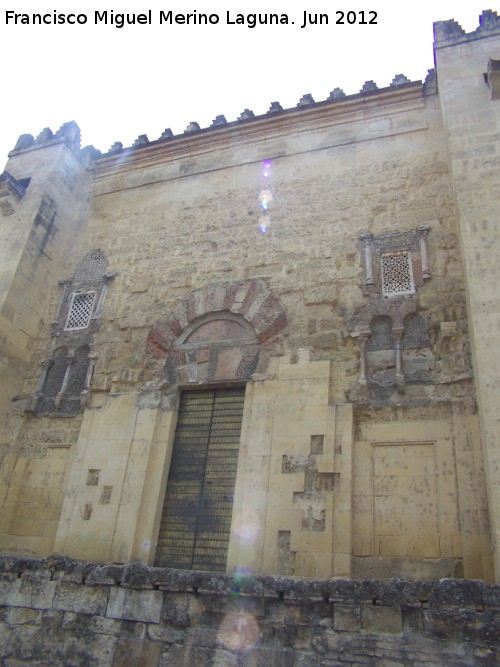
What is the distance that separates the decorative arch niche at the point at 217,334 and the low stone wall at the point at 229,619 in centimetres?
344

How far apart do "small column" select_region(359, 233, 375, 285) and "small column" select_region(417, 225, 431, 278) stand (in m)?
0.69

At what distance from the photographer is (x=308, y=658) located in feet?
14.4

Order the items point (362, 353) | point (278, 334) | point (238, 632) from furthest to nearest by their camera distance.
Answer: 1. point (278, 334)
2. point (362, 353)
3. point (238, 632)

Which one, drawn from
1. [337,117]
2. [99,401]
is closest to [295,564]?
[99,401]

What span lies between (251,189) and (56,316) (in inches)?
158

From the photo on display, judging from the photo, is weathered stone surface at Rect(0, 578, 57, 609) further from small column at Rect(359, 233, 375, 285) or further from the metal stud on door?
small column at Rect(359, 233, 375, 285)

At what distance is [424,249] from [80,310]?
5.75m

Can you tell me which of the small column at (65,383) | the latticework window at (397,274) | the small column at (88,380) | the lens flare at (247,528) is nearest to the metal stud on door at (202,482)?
the lens flare at (247,528)

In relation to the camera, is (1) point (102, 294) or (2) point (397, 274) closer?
(2) point (397, 274)

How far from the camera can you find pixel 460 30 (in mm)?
8578

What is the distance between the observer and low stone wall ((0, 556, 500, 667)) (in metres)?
4.18

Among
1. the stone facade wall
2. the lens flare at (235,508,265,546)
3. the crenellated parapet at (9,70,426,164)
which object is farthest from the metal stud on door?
the crenellated parapet at (9,70,426,164)

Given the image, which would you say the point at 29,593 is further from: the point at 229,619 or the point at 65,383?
the point at 65,383

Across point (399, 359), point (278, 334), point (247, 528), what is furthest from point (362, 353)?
point (247, 528)
